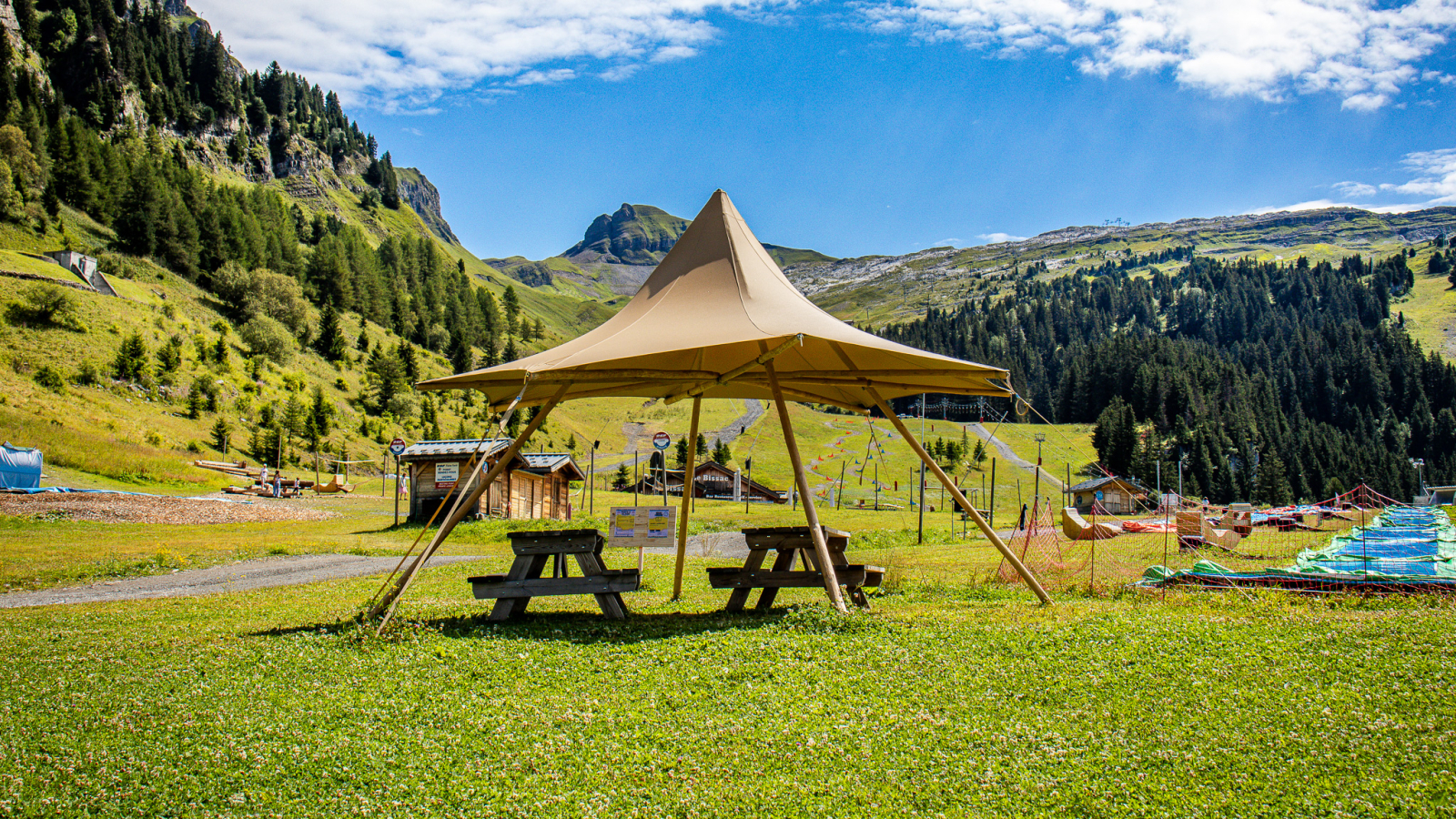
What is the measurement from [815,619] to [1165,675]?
11.1ft

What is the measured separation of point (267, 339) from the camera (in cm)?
7938

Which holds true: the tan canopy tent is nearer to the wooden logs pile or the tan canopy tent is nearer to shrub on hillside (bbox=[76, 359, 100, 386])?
the wooden logs pile

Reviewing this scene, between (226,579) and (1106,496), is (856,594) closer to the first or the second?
(226,579)

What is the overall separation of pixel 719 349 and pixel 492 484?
27.3 m

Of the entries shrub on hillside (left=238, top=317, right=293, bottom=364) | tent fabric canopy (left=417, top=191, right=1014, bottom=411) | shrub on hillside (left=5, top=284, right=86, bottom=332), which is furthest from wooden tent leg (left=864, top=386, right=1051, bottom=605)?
shrub on hillside (left=238, top=317, right=293, bottom=364)

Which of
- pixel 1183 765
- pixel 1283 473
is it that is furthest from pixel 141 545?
pixel 1283 473

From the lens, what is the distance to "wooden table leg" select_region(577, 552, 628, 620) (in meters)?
9.79

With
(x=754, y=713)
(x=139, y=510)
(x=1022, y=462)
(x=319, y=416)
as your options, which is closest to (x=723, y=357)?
(x=754, y=713)

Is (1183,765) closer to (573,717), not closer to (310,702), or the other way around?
(573,717)

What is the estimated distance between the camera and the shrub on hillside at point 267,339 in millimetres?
79062

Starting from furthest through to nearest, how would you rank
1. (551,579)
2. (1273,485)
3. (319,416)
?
(1273,485)
(319,416)
(551,579)

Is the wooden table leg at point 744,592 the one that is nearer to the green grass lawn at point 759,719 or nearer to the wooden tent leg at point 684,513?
the green grass lawn at point 759,719

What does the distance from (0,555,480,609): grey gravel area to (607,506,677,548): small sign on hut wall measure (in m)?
8.59

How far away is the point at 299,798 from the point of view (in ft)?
15.9
